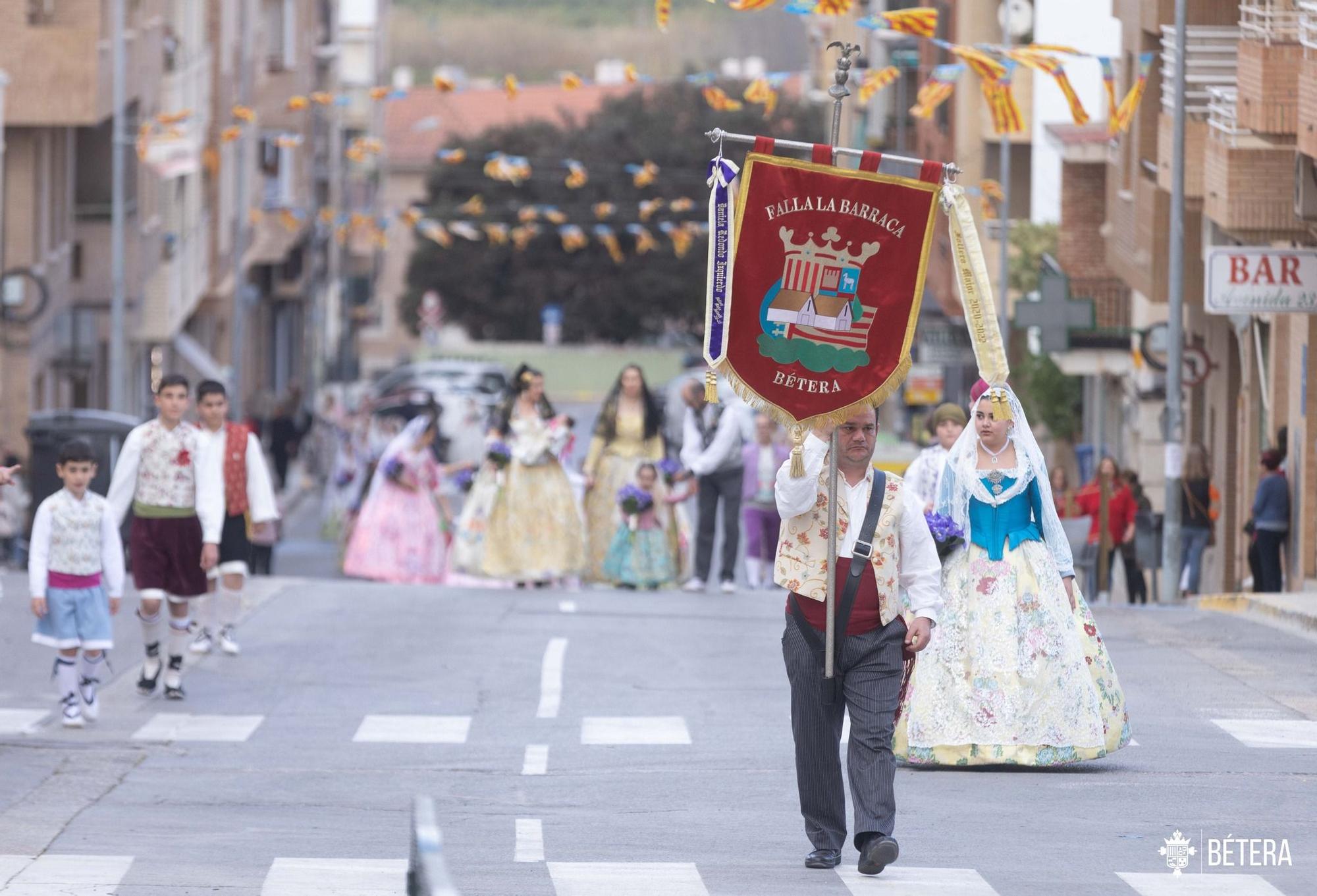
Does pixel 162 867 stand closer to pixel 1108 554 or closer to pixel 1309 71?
pixel 1309 71

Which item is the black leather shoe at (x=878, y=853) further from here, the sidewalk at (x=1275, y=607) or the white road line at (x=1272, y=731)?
the sidewalk at (x=1275, y=607)

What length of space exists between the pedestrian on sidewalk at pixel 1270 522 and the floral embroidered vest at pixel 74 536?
13.7 m

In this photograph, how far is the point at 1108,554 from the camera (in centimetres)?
2569

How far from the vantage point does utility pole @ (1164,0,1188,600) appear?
24719 millimetres

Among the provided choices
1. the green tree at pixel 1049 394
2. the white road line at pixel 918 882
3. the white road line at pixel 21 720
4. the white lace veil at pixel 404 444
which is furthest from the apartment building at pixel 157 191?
the white road line at pixel 918 882

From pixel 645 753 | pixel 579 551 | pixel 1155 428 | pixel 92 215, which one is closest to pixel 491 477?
pixel 579 551

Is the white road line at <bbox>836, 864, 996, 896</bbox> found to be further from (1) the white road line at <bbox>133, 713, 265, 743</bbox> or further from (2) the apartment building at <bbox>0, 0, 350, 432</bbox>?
(2) the apartment building at <bbox>0, 0, 350, 432</bbox>

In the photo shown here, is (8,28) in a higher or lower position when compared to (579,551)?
higher

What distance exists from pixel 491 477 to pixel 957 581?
445 inches

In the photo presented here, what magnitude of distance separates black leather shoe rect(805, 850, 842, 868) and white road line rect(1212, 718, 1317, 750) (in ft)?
12.1

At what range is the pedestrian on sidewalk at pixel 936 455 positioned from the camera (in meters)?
14.2

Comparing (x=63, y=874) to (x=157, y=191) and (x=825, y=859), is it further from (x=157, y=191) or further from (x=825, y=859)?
(x=157, y=191)

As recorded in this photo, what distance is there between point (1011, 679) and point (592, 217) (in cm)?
6879

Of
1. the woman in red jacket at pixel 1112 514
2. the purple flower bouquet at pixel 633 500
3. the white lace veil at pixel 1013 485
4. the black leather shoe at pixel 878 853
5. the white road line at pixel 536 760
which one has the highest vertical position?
the white lace veil at pixel 1013 485
